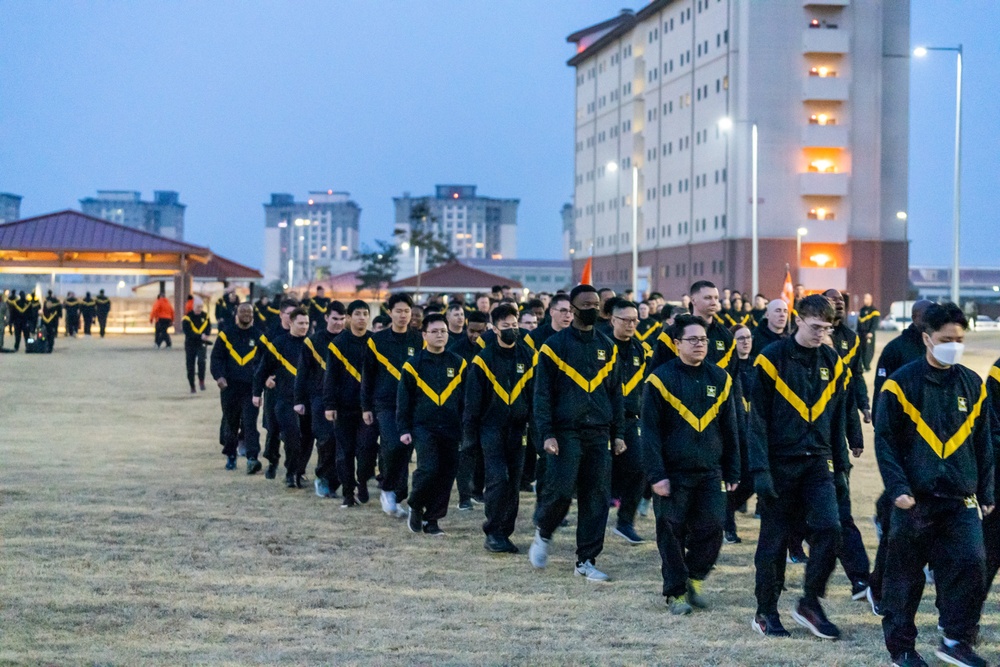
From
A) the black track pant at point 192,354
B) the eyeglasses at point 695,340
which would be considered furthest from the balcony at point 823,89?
the eyeglasses at point 695,340

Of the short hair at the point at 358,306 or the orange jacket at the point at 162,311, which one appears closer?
the short hair at the point at 358,306

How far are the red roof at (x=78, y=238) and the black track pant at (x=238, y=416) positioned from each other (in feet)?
123

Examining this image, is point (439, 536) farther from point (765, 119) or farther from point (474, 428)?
point (765, 119)

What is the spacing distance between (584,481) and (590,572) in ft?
2.19

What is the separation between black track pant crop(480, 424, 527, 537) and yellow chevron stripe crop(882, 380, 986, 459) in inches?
171

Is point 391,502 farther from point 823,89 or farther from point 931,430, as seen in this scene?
point 823,89

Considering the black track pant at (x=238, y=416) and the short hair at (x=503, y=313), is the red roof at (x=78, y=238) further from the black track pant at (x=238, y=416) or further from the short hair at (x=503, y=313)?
the short hair at (x=503, y=313)

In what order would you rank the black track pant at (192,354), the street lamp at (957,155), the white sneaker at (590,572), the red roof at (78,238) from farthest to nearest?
the red roof at (78,238), the street lamp at (957,155), the black track pant at (192,354), the white sneaker at (590,572)

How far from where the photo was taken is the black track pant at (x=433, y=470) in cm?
1160

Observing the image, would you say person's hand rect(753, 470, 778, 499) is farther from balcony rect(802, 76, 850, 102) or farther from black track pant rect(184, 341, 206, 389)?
balcony rect(802, 76, 850, 102)

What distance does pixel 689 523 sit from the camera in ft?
28.4

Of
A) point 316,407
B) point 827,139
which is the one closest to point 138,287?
point 827,139

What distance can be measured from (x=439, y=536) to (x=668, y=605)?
3351 millimetres

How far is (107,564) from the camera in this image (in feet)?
33.1
